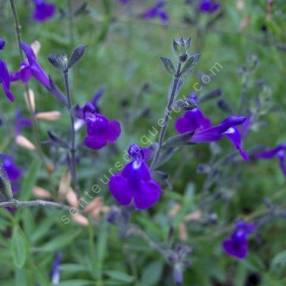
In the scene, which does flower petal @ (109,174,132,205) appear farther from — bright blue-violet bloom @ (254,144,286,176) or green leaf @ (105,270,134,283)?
bright blue-violet bloom @ (254,144,286,176)

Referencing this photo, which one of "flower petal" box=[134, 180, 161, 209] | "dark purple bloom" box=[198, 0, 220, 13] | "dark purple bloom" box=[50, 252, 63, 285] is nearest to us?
"flower petal" box=[134, 180, 161, 209]

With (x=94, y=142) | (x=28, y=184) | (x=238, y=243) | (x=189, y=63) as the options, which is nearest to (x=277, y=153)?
(x=238, y=243)

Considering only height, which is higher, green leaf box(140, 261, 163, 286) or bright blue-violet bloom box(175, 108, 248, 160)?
bright blue-violet bloom box(175, 108, 248, 160)

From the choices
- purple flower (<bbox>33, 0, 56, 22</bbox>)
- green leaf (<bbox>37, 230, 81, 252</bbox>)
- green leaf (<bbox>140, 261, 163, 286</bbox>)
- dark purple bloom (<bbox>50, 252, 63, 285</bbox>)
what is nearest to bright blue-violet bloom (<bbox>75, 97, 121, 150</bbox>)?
green leaf (<bbox>37, 230, 81, 252</bbox>)

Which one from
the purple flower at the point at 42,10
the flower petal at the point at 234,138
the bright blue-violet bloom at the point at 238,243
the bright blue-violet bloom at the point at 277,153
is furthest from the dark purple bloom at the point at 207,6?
the flower petal at the point at 234,138

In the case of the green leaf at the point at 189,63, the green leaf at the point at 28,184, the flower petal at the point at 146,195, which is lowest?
the flower petal at the point at 146,195

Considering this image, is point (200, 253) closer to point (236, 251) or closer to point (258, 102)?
point (236, 251)

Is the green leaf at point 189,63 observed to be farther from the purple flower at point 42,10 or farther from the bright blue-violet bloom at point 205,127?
the purple flower at point 42,10

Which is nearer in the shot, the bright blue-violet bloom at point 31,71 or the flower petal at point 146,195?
the flower petal at point 146,195
